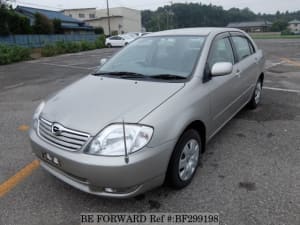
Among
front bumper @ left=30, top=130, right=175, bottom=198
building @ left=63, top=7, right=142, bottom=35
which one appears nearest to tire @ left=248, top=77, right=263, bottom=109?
front bumper @ left=30, top=130, right=175, bottom=198

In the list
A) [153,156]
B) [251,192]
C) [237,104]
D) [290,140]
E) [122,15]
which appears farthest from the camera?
[122,15]

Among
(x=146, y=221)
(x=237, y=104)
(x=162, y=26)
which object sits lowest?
(x=146, y=221)

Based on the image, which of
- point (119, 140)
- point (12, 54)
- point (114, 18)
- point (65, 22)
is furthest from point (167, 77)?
point (114, 18)

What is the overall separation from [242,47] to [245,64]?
366 millimetres

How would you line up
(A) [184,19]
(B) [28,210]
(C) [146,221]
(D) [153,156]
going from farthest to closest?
(A) [184,19]
(B) [28,210]
(C) [146,221]
(D) [153,156]

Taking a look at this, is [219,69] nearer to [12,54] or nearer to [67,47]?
[12,54]

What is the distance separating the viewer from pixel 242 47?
13.4ft

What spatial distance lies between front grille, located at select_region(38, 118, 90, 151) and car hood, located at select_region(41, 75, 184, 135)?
0.15 feet

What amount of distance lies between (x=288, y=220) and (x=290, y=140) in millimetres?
1693

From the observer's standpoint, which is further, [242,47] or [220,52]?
[242,47]

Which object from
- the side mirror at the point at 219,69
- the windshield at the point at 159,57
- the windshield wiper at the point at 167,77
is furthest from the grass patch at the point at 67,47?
the side mirror at the point at 219,69

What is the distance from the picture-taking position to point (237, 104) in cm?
373

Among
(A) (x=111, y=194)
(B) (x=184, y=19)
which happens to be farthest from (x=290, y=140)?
(B) (x=184, y=19)

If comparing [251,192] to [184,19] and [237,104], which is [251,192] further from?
[184,19]
